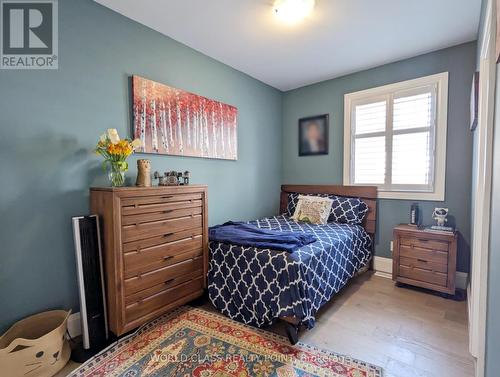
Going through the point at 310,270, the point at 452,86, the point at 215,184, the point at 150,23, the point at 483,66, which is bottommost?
the point at 310,270

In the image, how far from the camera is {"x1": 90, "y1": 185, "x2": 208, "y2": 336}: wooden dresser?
65.1 inches

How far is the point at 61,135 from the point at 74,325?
1384 mm

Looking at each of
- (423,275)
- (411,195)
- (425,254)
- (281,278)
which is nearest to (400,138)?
(411,195)

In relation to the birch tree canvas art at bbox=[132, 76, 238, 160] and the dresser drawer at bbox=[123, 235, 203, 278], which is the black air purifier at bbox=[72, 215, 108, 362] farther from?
the birch tree canvas art at bbox=[132, 76, 238, 160]

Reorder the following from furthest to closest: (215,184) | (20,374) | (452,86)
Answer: (215,184)
(452,86)
(20,374)

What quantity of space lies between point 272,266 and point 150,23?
2312 mm

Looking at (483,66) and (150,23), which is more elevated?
(150,23)

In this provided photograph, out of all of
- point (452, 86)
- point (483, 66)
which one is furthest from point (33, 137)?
point (452, 86)

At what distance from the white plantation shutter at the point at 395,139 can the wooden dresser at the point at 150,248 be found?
87.2 inches

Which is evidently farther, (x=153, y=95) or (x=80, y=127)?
(x=153, y=95)

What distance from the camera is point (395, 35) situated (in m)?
2.39

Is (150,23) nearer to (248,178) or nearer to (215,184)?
(215,184)

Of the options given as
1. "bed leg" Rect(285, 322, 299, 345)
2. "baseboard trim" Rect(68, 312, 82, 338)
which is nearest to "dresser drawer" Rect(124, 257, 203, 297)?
"baseboard trim" Rect(68, 312, 82, 338)

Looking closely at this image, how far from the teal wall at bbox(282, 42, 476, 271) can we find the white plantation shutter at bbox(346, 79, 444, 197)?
0.15m
